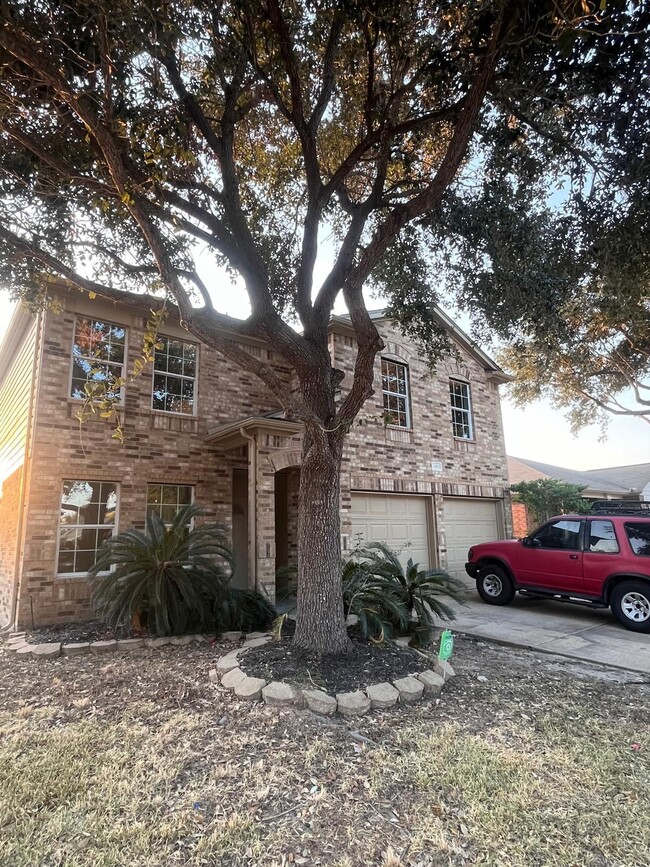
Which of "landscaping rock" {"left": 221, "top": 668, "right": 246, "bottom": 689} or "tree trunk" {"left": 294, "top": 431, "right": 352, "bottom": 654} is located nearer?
"landscaping rock" {"left": 221, "top": 668, "right": 246, "bottom": 689}

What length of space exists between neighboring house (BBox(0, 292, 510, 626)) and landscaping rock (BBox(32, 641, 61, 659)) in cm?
162

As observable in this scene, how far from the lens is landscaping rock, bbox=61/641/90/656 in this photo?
6.27m

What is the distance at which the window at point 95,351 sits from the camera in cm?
872

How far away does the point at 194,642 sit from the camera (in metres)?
6.60

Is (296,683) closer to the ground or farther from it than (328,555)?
closer to the ground

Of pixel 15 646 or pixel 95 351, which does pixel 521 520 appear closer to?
pixel 95 351

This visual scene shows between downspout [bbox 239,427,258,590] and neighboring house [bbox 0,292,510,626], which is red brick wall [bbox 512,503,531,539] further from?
downspout [bbox 239,427,258,590]

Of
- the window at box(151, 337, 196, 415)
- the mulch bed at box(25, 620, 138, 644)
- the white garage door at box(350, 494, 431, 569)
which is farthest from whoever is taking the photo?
the white garage door at box(350, 494, 431, 569)

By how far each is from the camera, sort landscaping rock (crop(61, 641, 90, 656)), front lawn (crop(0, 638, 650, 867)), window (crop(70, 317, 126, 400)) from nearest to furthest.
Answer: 1. front lawn (crop(0, 638, 650, 867))
2. landscaping rock (crop(61, 641, 90, 656))
3. window (crop(70, 317, 126, 400))

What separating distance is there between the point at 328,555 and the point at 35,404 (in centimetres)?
594

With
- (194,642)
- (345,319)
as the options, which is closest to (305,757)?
(194,642)

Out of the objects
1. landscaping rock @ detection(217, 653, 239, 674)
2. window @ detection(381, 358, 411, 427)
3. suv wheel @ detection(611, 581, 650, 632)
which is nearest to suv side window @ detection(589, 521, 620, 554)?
suv wheel @ detection(611, 581, 650, 632)

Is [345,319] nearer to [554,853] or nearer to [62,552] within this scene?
[62,552]

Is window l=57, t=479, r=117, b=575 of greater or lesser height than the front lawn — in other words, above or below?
above
